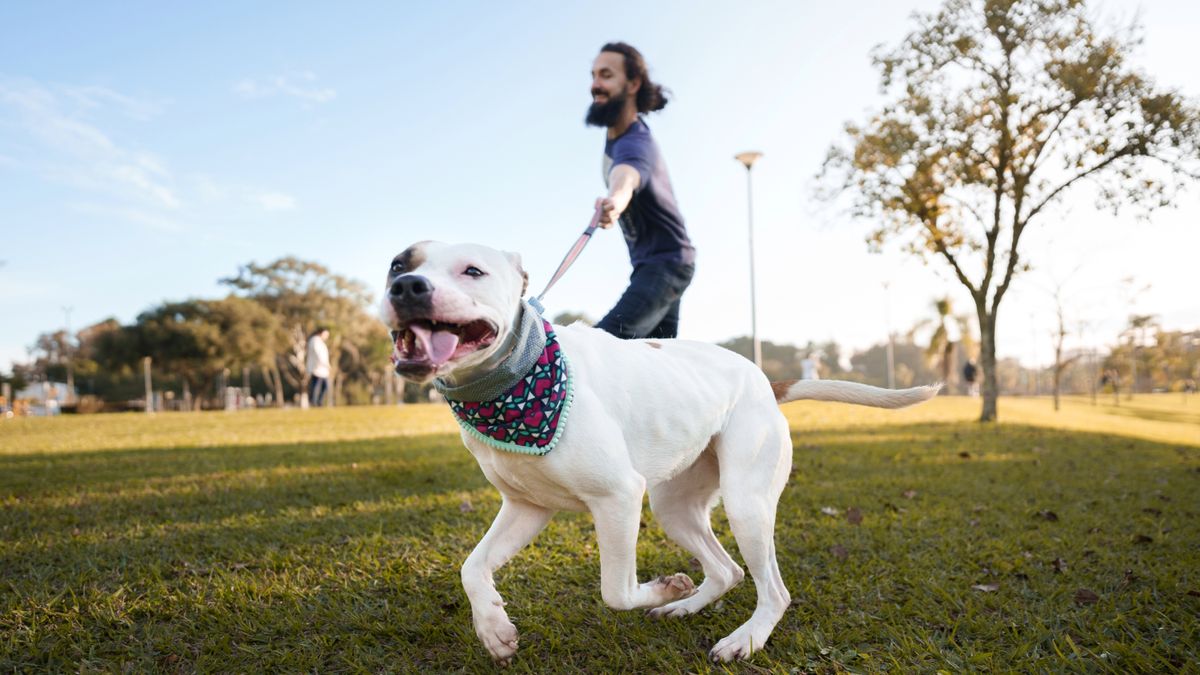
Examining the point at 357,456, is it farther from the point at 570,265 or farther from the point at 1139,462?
the point at 1139,462

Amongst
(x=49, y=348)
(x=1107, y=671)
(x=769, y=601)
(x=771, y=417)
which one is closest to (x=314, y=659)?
(x=769, y=601)

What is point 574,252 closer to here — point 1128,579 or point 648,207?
point 648,207

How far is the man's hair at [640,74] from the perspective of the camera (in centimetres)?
406

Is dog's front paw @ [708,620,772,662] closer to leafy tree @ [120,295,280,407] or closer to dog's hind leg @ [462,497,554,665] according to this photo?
dog's hind leg @ [462,497,554,665]

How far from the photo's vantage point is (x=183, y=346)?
48562 mm

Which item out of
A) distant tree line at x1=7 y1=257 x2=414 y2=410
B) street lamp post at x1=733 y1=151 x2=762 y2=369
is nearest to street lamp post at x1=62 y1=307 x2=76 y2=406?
distant tree line at x1=7 y1=257 x2=414 y2=410

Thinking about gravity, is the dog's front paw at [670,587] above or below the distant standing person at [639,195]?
below

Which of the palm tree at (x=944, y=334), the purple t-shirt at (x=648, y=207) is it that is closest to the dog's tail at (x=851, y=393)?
the purple t-shirt at (x=648, y=207)

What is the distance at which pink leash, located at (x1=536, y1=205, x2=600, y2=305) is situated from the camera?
306 cm

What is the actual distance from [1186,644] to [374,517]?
475 centimetres

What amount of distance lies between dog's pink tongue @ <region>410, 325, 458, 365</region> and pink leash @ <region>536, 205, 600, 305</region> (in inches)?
26.9

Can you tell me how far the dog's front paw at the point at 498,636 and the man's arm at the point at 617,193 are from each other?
5.88 feet

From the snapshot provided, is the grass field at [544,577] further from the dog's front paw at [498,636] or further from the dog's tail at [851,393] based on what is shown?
the dog's tail at [851,393]

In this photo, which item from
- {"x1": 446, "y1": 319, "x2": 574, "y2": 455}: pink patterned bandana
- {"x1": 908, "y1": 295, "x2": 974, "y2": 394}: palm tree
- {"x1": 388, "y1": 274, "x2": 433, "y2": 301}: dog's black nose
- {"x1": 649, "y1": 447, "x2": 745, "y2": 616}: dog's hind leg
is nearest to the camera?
{"x1": 388, "y1": 274, "x2": 433, "y2": 301}: dog's black nose
